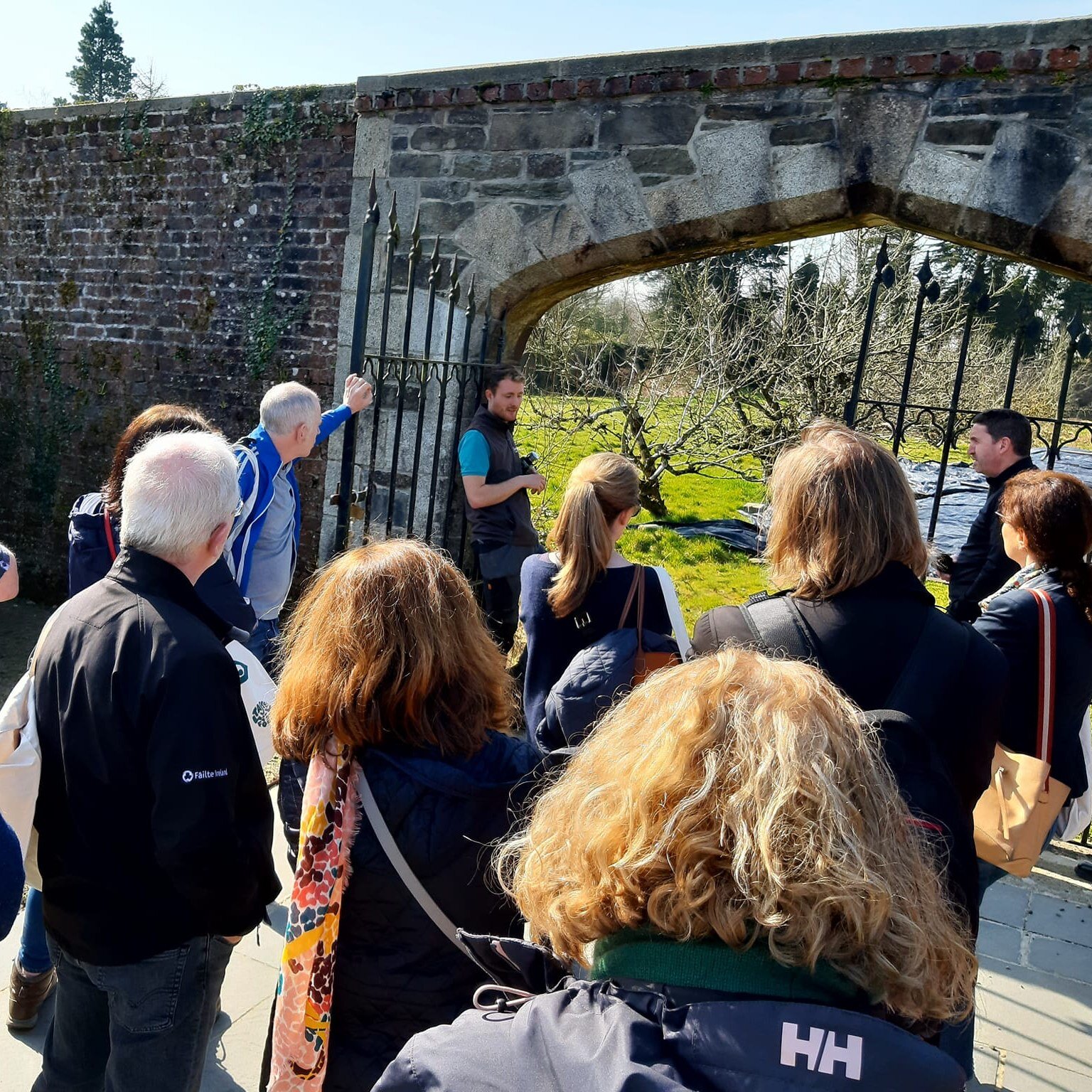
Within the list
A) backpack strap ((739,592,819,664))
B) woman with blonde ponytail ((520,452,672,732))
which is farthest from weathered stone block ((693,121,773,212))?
backpack strap ((739,592,819,664))

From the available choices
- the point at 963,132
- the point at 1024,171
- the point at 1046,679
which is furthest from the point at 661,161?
the point at 1046,679

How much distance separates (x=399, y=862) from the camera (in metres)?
1.65

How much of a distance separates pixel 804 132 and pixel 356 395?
2566 mm

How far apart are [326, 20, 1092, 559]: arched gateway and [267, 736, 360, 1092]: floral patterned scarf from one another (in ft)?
10.1

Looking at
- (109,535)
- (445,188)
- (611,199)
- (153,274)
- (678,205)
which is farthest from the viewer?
(153,274)

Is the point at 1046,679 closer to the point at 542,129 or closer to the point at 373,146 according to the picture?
the point at 542,129

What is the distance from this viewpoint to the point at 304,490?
605cm

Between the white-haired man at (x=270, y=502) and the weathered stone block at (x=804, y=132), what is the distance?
8.72 ft

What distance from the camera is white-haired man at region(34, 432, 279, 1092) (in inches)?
70.9

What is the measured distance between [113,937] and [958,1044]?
6.11 ft

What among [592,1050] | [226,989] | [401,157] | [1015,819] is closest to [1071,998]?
[1015,819]

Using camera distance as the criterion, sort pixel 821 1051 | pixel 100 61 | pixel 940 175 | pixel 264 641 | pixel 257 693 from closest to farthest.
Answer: pixel 821 1051, pixel 257 693, pixel 264 641, pixel 940 175, pixel 100 61

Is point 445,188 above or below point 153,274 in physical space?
above

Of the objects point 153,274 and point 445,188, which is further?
point 153,274
